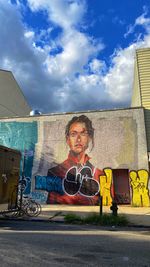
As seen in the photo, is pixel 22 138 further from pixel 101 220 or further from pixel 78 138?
pixel 101 220

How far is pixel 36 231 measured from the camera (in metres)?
10.9

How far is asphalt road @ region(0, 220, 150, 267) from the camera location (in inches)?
257

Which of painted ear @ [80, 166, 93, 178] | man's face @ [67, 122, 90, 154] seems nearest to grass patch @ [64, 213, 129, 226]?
painted ear @ [80, 166, 93, 178]

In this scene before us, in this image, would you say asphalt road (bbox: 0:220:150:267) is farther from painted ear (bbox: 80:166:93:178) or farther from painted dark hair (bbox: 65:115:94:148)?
painted dark hair (bbox: 65:115:94:148)

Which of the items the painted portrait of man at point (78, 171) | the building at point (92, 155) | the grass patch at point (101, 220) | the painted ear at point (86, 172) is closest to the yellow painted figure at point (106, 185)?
the building at point (92, 155)

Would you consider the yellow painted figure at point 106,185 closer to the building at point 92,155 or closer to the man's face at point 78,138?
the building at point 92,155

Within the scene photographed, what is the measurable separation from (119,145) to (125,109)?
227cm

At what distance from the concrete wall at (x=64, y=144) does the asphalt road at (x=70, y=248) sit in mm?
9212

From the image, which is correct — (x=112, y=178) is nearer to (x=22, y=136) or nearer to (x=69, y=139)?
(x=69, y=139)

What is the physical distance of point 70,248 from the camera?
25.8 feet

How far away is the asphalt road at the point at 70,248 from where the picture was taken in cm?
653

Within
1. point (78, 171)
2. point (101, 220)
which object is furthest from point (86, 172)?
point (101, 220)

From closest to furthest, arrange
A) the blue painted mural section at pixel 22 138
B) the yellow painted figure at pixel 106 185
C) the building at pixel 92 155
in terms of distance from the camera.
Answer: the building at pixel 92 155 < the yellow painted figure at pixel 106 185 < the blue painted mural section at pixel 22 138

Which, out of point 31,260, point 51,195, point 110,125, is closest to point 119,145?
point 110,125
